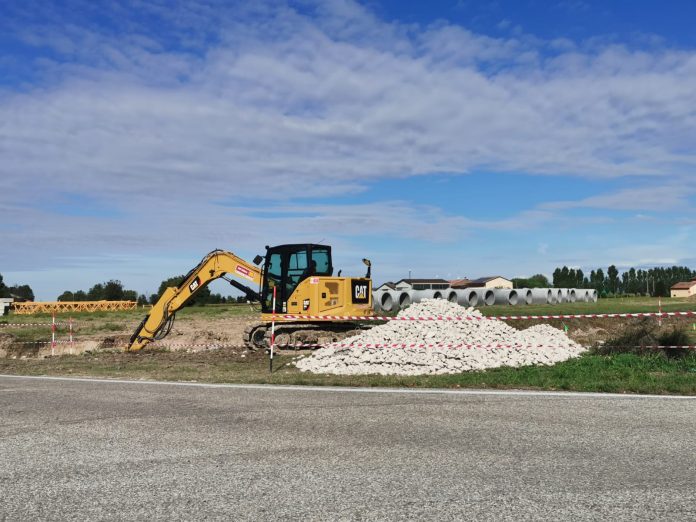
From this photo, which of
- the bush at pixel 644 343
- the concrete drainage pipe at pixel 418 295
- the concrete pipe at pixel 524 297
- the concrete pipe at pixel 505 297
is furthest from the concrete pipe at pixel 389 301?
the bush at pixel 644 343

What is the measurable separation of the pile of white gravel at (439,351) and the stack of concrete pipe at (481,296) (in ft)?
60.3

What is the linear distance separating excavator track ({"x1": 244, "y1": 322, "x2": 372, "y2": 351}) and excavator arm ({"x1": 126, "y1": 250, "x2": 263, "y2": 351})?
1.23 m

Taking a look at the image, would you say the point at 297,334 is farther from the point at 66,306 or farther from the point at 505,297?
the point at 66,306

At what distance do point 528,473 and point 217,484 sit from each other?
279 centimetres

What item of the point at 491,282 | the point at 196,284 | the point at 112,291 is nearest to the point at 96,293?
the point at 112,291

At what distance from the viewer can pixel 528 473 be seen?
584cm

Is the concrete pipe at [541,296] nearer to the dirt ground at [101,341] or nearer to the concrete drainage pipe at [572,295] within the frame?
the concrete drainage pipe at [572,295]

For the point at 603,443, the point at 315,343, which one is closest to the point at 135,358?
the point at 315,343

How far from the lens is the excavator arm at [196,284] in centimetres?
2158

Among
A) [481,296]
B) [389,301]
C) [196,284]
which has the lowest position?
[389,301]

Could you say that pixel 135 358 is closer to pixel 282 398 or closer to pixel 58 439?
pixel 282 398

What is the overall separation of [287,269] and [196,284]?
3.28m

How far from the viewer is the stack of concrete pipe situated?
42188 millimetres

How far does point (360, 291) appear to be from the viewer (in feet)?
69.9
